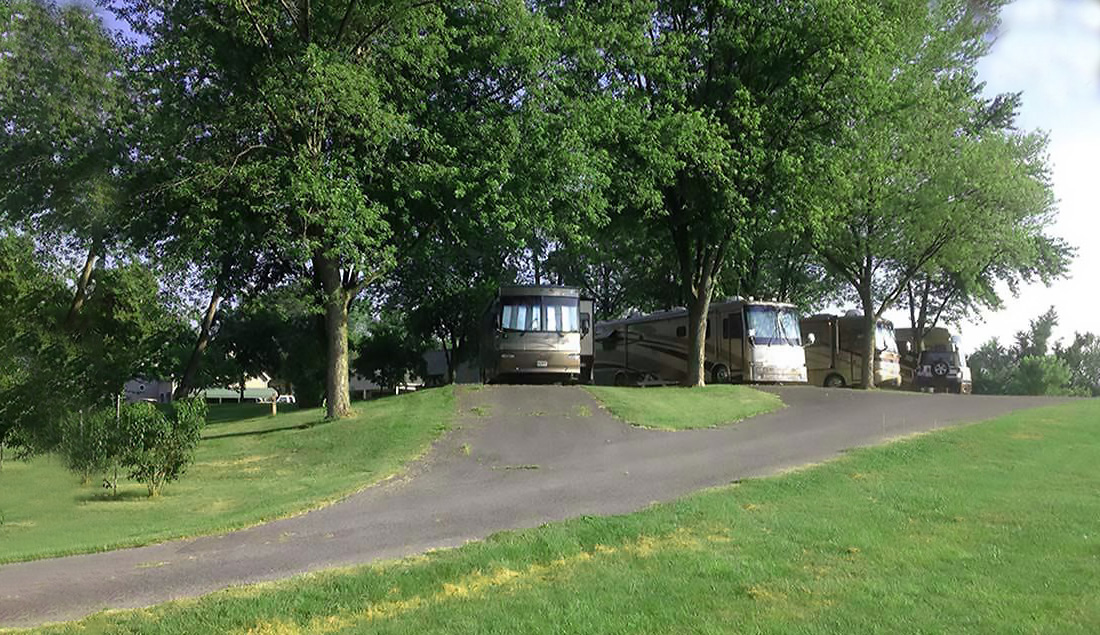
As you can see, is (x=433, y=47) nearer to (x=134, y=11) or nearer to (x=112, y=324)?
(x=134, y=11)

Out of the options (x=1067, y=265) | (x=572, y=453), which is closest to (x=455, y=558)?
(x=572, y=453)

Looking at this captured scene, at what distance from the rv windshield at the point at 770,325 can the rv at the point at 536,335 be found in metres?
6.87

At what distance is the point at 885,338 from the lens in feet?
116

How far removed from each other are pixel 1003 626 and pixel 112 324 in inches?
879

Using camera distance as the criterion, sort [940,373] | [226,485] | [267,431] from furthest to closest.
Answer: [940,373]
[267,431]
[226,485]

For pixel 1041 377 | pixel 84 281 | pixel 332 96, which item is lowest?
pixel 1041 377

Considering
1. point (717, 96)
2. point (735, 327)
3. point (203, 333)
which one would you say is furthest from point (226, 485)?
point (735, 327)

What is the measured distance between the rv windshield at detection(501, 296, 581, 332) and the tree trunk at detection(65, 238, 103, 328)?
11.5 m

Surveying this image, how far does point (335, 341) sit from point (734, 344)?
15.5 metres

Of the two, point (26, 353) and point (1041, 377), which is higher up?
point (26, 353)

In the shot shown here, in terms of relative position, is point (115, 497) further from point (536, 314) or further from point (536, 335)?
point (536, 314)

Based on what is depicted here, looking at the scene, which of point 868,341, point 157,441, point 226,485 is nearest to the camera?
point 157,441

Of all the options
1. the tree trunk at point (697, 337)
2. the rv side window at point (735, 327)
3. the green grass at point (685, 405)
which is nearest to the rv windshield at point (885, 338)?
the rv side window at point (735, 327)

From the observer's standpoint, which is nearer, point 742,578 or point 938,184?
point 742,578
